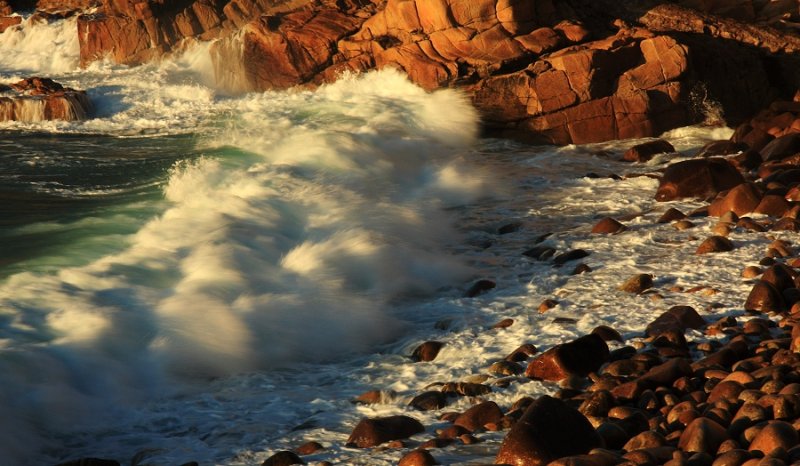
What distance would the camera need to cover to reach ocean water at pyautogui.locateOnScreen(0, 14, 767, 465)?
6.18m

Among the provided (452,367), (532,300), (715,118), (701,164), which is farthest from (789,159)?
(452,367)

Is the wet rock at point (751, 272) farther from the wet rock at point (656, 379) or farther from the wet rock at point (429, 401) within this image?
the wet rock at point (429, 401)

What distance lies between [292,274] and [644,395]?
13.0ft

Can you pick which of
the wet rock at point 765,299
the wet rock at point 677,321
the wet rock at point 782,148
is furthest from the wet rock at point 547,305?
the wet rock at point 782,148

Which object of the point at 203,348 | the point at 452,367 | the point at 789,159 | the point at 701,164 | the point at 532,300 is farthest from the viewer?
the point at 789,159

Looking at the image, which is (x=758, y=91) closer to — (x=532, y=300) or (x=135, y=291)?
(x=532, y=300)

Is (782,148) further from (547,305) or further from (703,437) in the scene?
(703,437)

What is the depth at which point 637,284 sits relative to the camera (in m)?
7.71

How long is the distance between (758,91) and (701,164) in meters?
5.26

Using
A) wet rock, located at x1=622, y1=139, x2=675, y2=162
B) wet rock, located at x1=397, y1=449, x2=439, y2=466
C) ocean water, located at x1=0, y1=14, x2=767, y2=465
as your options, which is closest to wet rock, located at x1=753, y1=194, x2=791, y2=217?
ocean water, located at x1=0, y1=14, x2=767, y2=465

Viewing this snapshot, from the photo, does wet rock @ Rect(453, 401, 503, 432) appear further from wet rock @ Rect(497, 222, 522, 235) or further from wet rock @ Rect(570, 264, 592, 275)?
wet rock @ Rect(497, 222, 522, 235)

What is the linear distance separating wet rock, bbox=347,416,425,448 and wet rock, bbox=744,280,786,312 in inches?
108

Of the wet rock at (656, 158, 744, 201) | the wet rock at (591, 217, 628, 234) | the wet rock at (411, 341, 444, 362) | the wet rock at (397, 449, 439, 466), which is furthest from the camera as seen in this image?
the wet rock at (656, 158, 744, 201)

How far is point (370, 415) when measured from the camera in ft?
19.8
